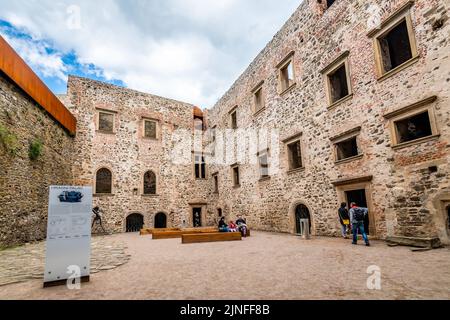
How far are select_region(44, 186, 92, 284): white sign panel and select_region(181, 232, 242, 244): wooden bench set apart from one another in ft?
16.3

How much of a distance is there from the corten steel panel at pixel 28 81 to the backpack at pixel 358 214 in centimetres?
1177

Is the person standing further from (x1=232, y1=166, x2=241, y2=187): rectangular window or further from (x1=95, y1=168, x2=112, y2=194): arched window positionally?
(x1=95, y1=168, x2=112, y2=194): arched window

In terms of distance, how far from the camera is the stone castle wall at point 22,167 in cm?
824

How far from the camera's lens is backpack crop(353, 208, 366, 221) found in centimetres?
745

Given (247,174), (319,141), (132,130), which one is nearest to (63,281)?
(319,141)

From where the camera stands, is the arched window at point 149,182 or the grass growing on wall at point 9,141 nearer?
the grass growing on wall at point 9,141

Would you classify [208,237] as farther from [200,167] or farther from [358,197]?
[200,167]

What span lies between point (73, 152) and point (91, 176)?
1.74 m

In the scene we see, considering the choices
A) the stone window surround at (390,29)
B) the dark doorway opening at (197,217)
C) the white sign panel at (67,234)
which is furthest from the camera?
the dark doorway opening at (197,217)

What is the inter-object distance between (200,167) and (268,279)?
15.8m

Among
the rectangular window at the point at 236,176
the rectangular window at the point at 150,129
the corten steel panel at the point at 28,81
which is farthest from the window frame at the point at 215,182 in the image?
the corten steel panel at the point at 28,81

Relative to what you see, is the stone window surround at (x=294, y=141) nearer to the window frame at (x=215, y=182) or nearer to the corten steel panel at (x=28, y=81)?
the window frame at (x=215, y=182)

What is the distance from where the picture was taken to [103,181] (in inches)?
617

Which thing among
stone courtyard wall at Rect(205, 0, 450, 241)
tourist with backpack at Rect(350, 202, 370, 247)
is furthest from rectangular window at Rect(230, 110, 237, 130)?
tourist with backpack at Rect(350, 202, 370, 247)
